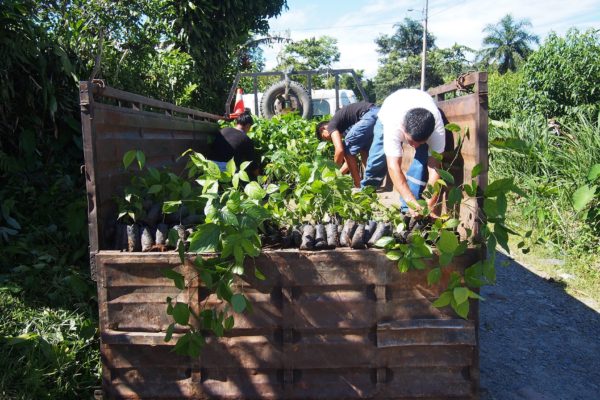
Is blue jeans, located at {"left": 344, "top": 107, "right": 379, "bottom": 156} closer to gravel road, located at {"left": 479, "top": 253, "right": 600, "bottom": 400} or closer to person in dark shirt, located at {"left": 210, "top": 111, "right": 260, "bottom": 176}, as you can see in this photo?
person in dark shirt, located at {"left": 210, "top": 111, "right": 260, "bottom": 176}

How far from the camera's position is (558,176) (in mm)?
6816

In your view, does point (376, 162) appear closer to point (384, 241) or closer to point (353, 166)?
point (353, 166)

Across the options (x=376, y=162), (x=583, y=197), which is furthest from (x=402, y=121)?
(x=583, y=197)

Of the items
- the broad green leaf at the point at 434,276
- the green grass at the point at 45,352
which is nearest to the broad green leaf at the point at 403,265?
the broad green leaf at the point at 434,276

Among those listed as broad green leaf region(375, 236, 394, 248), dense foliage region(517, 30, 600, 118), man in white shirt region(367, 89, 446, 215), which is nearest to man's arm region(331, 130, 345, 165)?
man in white shirt region(367, 89, 446, 215)

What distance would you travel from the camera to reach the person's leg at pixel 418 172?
12.1ft

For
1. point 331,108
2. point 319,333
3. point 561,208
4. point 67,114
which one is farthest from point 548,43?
point 319,333

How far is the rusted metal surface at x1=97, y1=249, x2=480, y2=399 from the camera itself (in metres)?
2.33

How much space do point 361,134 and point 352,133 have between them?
0.33 ft

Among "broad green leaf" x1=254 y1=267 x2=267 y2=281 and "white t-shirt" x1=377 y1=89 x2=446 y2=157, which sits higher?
"white t-shirt" x1=377 y1=89 x2=446 y2=157

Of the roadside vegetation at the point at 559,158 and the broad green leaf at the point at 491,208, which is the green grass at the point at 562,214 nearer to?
the roadside vegetation at the point at 559,158

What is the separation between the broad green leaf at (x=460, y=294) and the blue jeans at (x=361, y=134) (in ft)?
10.5

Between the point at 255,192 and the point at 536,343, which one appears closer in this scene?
the point at 255,192

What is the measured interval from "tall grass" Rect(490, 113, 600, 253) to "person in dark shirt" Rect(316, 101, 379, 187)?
1194 millimetres
